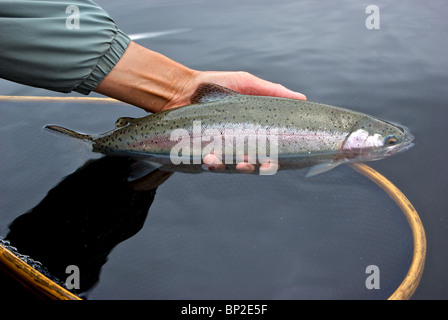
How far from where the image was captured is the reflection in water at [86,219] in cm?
178

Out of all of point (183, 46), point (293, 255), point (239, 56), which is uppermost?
point (183, 46)

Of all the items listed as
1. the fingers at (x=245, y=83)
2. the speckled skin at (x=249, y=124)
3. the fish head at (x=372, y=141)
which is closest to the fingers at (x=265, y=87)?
the fingers at (x=245, y=83)

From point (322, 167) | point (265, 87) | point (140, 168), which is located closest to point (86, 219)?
point (140, 168)

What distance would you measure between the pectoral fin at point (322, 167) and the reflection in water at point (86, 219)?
0.82 metres

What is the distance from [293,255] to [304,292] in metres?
0.18

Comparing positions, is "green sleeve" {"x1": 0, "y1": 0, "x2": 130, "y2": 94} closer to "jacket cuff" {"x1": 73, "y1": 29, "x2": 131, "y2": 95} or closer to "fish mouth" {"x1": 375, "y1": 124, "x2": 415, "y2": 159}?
"jacket cuff" {"x1": 73, "y1": 29, "x2": 131, "y2": 95}

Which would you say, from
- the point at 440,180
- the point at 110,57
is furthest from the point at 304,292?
the point at 110,57

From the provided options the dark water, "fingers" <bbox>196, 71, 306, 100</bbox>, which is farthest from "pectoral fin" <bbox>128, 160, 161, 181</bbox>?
"fingers" <bbox>196, 71, 306, 100</bbox>

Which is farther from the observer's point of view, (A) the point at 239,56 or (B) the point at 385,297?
(A) the point at 239,56

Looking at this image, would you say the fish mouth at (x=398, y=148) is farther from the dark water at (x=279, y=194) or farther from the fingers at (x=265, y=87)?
the fingers at (x=265, y=87)

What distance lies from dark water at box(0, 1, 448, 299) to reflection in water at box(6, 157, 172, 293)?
0.04 m

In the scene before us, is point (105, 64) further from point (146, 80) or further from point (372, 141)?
point (372, 141)

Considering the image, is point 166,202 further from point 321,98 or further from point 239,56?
point 239,56

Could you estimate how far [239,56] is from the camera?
4.02 metres
